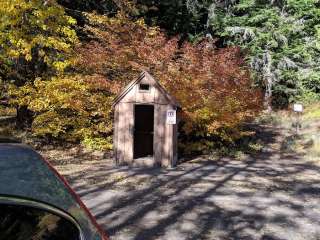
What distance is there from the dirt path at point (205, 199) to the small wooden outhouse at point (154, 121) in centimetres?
62

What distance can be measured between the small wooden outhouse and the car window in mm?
12270

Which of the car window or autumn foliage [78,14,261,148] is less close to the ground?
autumn foliage [78,14,261,148]

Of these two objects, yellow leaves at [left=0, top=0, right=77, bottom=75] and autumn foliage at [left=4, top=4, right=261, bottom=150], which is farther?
autumn foliage at [left=4, top=4, right=261, bottom=150]

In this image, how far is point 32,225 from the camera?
1.96 m

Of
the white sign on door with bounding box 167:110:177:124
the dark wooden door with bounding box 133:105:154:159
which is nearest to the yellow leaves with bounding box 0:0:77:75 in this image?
the dark wooden door with bounding box 133:105:154:159

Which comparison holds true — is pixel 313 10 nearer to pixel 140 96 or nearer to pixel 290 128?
pixel 290 128

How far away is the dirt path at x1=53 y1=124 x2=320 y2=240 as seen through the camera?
807cm

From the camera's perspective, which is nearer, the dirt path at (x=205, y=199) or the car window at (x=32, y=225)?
the car window at (x=32, y=225)

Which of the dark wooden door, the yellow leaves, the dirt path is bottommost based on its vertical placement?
the dirt path

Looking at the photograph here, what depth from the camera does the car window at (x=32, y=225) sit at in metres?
1.88

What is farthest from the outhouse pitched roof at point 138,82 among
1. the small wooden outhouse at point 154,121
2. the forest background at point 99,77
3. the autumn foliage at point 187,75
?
the forest background at point 99,77

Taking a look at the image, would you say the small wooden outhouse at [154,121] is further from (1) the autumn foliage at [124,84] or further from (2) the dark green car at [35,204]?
(2) the dark green car at [35,204]

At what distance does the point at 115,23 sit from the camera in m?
18.8

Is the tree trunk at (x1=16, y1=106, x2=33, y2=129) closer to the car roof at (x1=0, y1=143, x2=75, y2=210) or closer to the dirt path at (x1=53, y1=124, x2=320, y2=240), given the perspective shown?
the dirt path at (x1=53, y1=124, x2=320, y2=240)
